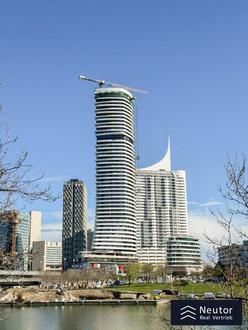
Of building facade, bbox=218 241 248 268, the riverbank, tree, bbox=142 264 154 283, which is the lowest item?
the riverbank

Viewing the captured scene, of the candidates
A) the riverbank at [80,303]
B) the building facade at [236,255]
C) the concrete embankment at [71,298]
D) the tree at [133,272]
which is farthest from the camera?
the tree at [133,272]

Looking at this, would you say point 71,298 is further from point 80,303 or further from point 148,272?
point 148,272

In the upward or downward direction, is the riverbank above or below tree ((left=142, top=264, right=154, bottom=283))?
below

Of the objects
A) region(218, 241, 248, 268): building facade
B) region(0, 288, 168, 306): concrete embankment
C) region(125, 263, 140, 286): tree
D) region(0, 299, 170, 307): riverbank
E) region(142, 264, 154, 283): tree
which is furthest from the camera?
region(142, 264, 154, 283): tree

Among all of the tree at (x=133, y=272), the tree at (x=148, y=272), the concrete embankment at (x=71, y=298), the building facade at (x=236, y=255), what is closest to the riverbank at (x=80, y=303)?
the concrete embankment at (x=71, y=298)

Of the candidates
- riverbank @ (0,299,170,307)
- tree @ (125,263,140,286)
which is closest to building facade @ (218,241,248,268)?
riverbank @ (0,299,170,307)

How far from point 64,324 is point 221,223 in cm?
6294

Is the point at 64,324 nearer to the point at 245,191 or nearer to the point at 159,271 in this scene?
the point at 245,191

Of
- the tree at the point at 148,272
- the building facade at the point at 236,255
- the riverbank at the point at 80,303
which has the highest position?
the building facade at the point at 236,255

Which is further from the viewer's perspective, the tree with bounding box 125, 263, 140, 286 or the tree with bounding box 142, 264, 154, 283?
the tree with bounding box 142, 264, 154, 283

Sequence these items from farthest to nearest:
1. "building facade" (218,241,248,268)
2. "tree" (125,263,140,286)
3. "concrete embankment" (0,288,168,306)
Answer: "tree" (125,263,140,286) < "concrete embankment" (0,288,168,306) < "building facade" (218,241,248,268)

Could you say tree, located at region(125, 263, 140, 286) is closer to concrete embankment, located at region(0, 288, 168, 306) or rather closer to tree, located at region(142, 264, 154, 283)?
tree, located at region(142, 264, 154, 283)

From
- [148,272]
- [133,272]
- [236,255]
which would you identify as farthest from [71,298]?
[236,255]

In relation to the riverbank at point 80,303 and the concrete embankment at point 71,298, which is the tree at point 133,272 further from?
the riverbank at point 80,303
